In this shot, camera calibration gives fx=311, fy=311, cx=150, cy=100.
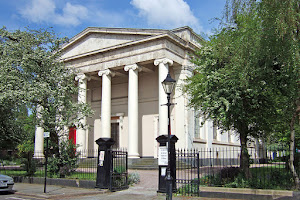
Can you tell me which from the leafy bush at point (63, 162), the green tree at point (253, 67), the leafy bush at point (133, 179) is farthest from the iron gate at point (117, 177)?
the green tree at point (253, 67)

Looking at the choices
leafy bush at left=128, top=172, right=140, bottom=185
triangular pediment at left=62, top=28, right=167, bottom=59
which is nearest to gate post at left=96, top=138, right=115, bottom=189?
leafy bush at left=128, top=172, right=140, bottom=185

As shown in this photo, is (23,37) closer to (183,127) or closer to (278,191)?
(183,127)

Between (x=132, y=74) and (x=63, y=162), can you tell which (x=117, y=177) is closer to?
(x=63, y=162)

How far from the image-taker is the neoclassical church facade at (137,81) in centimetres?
2321

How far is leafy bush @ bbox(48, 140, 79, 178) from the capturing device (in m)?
16.2

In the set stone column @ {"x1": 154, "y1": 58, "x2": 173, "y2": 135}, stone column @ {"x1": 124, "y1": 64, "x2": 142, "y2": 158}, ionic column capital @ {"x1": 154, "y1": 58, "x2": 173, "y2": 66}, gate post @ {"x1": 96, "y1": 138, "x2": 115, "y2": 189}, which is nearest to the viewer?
A: gate post @ {"x1": 96, "y1": 138, "x2": 115, "y2": 189}

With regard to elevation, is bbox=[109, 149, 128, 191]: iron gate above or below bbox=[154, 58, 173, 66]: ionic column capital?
below

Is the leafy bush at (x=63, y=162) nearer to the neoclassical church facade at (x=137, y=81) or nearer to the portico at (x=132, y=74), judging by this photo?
the portico at (x=132, y=74)

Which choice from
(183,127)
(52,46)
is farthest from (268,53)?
(183,127)

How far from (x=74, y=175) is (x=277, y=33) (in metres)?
12.1

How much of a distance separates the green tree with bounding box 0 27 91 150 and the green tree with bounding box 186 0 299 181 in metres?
7.77

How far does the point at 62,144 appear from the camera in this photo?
16.8 metres

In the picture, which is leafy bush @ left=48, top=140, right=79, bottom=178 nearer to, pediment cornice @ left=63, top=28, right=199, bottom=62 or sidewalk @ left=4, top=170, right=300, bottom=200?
sidewalk @ left=4, top=170, right=300, bottom=200

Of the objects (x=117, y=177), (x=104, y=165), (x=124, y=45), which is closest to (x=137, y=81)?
(x=124, y=45)
